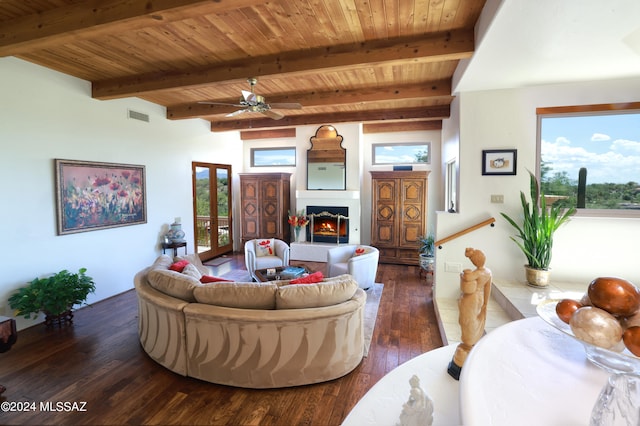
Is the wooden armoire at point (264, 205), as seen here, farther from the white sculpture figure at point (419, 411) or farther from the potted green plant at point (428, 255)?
the white sculpture figure at point (419, 411)

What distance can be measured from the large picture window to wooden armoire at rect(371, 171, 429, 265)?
2.49m

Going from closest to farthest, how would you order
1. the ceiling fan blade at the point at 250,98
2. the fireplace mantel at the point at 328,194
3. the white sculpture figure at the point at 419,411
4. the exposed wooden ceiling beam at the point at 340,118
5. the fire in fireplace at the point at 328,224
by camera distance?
the white sculpture figure at the point at 419,411 < the ceiling fan blade at the point at 250,98 < the exposed wooden ceiling beam at the point at 340,118 < the fireplace mantel at the point at 328,194 < the fire in fireplace at the point at 328,224

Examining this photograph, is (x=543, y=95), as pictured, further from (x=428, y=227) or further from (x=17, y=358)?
(x=17, y=358)

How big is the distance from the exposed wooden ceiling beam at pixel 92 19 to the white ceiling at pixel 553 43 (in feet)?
6.04

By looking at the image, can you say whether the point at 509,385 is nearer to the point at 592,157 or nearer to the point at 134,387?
the point at 134,387

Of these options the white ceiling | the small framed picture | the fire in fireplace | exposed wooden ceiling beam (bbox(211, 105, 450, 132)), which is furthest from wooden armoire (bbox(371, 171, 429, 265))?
the white ceiling

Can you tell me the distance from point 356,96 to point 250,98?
1.88 m

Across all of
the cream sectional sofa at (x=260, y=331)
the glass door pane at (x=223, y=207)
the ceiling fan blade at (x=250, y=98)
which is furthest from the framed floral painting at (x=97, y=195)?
the ceiling fan blade at (x=250, y=98)

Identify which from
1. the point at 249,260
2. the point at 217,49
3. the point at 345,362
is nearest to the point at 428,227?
the point at 249,260

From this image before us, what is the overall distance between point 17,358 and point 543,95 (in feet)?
20.8

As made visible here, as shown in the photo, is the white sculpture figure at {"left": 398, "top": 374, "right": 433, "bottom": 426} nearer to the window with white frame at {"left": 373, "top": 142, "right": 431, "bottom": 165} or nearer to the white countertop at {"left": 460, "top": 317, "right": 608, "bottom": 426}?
the white countertop at {"left": 460, "top": 317, "right": 608, "bottom": 426}

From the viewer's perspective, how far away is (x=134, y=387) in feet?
7.99

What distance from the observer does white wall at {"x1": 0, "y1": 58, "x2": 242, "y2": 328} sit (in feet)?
11.0

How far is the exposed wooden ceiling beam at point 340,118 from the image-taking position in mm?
5477
